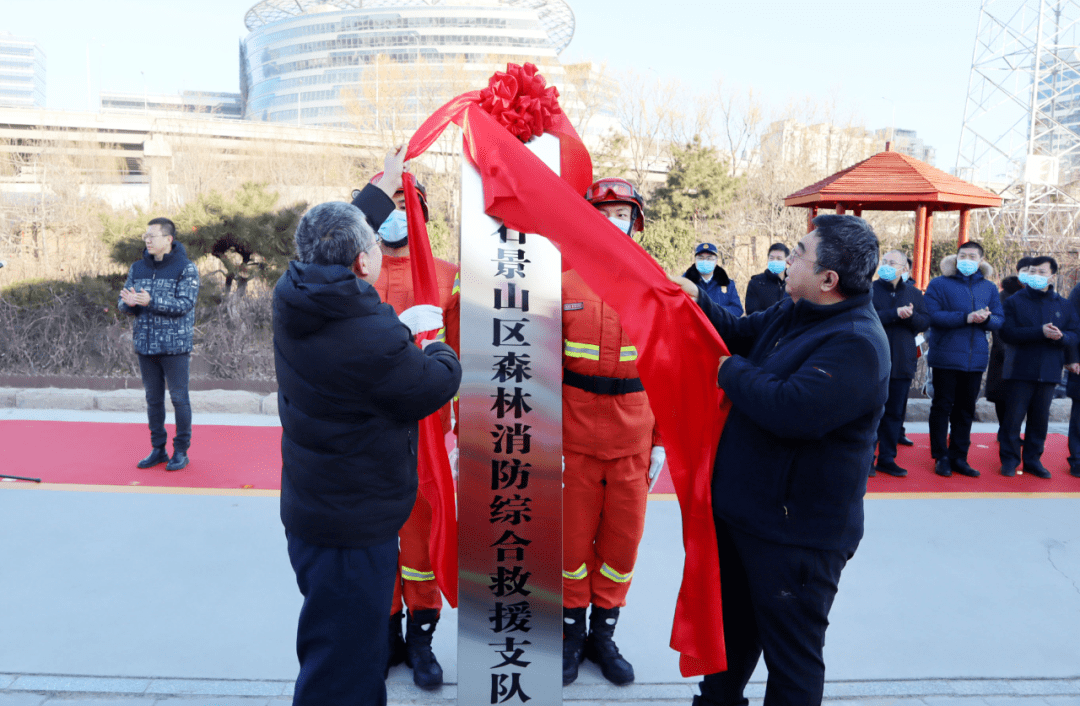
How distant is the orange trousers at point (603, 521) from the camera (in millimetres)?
3061

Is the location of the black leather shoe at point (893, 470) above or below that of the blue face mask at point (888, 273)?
below

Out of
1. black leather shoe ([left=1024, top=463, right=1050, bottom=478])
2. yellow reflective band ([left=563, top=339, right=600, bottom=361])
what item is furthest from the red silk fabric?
black leather shoe ([left=1024, top=463, right=1050, bottom=478])

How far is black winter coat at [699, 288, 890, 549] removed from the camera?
208cm

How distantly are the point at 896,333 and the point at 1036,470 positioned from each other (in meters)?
1.61

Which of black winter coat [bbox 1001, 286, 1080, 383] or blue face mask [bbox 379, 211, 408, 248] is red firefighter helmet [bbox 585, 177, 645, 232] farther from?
black winter coat [bbox 1001, 286, 1080, 383]

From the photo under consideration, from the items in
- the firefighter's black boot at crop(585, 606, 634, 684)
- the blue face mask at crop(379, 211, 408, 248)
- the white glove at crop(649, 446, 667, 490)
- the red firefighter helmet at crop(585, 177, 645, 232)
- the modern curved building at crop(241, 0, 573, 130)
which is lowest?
the firefighter's black boot at crop(585, 606, 634, 684)

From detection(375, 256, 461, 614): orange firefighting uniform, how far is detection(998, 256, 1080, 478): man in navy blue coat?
5109 mm

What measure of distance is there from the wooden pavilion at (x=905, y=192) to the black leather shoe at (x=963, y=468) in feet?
10.5

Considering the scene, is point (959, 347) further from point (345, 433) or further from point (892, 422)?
point (345, 433)

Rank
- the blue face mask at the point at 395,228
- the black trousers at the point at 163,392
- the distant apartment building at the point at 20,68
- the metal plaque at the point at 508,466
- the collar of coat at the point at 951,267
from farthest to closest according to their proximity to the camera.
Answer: the distant apartment building at the point at 20,68 → the collar of coat at the point at 951,267 → the black trousers at the point at 163,392 → the blue face mask at the point at 395,228 → the metal plaque at the point at 508,466

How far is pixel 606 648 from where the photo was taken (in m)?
3.09

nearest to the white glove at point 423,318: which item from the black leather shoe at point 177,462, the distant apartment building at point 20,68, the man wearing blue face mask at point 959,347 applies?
the black leather shoe at point 177,462

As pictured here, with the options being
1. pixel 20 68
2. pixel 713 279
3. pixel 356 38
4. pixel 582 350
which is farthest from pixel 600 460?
pixel 20 68

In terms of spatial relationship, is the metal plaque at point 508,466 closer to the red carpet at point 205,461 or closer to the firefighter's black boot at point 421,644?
the firefighter's black boot at point 421,644
